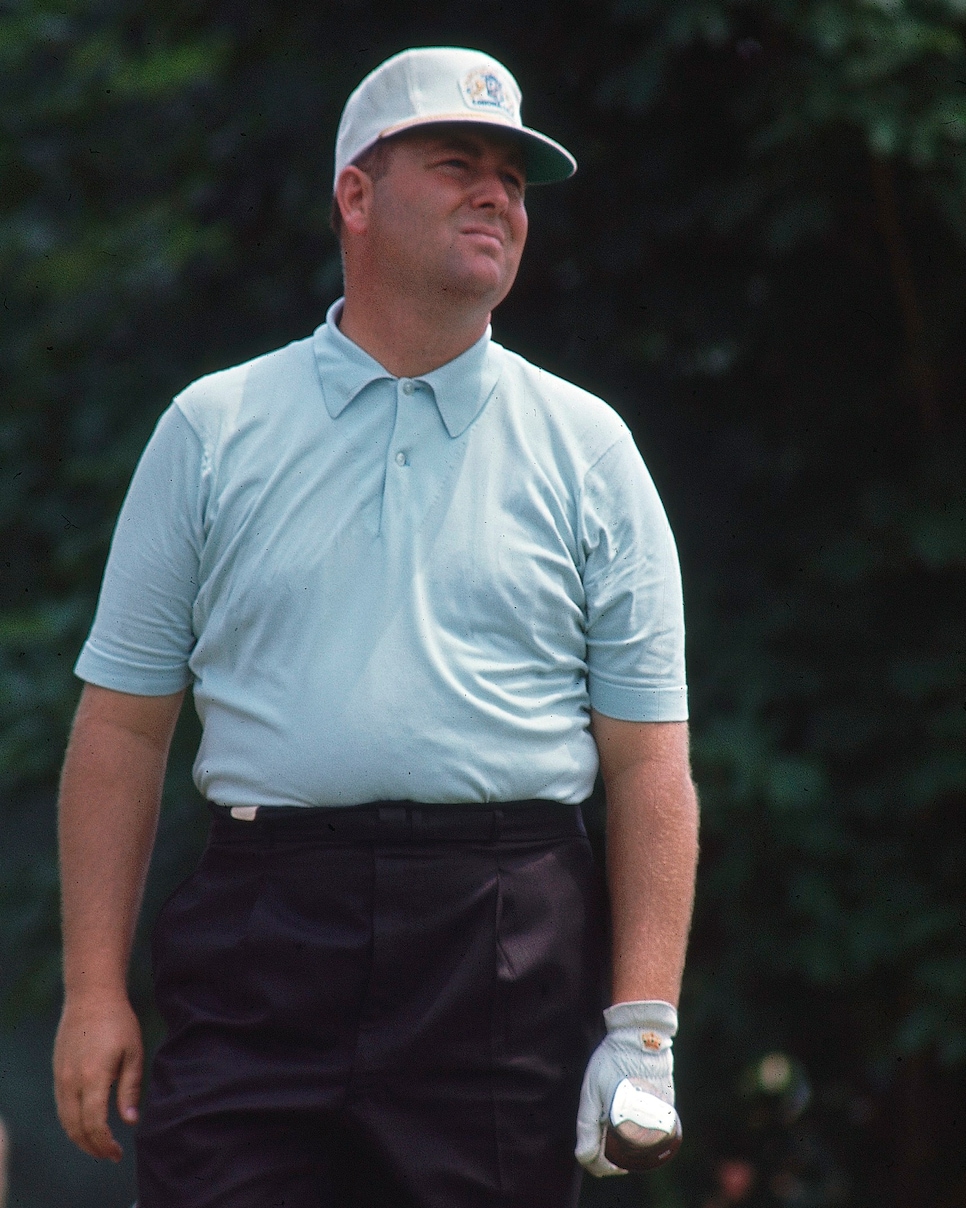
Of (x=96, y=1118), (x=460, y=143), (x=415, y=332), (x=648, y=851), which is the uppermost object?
(x=460, y=143)

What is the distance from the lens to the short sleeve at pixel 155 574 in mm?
2188

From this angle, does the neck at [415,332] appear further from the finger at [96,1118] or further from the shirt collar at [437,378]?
the finger at [96,1118]

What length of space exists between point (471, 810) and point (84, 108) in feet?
11.6

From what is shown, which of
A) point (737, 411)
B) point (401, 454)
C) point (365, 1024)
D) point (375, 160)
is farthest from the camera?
point (737, 411)

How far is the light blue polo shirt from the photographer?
6.83ft

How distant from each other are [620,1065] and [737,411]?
269cm

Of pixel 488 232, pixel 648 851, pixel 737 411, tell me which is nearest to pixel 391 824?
pixel 648 851

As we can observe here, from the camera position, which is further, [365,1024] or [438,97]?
[438,97]

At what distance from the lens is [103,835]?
2.22 metres

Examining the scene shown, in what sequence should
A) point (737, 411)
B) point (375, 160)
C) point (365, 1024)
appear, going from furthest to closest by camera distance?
point (737, 411) < point (375, 160) < point (365, 1024)

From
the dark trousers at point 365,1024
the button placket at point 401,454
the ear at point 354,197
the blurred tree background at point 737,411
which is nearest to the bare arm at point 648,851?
the dark trousers at point 365,1024

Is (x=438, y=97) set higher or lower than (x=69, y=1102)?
higher

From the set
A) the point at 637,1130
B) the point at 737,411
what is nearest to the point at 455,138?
the point at 637,1130

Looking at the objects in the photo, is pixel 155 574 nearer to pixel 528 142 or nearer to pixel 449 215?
pixel 449 215
